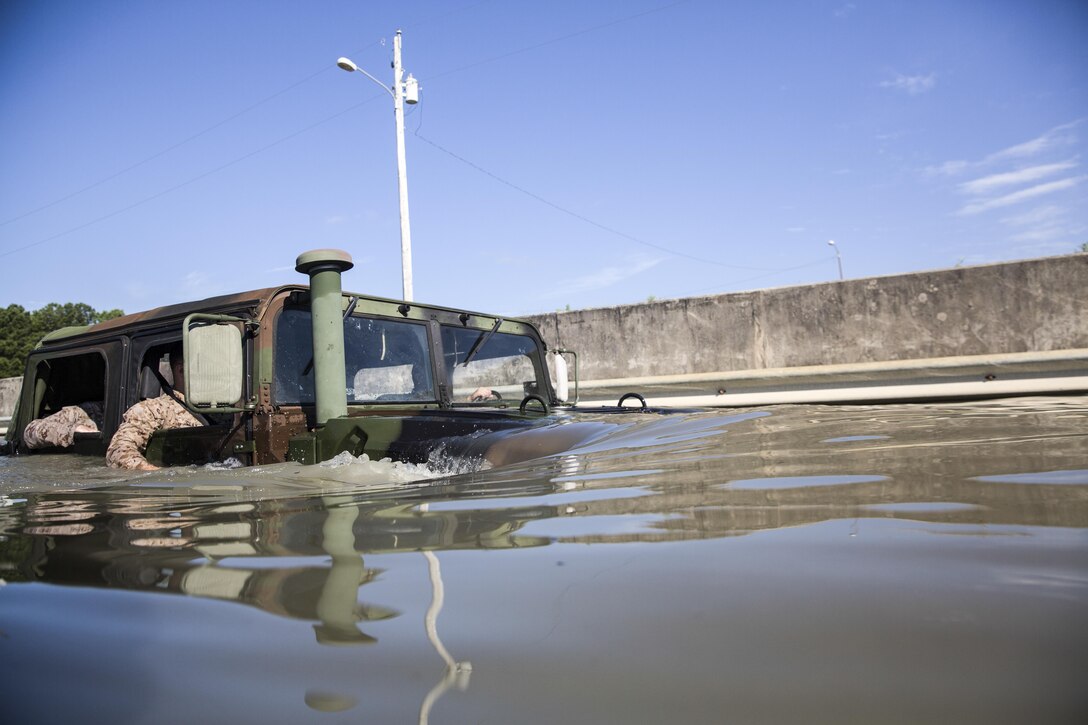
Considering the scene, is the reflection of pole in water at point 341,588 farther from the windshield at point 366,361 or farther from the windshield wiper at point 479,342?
the windshield wiper at point 479,342

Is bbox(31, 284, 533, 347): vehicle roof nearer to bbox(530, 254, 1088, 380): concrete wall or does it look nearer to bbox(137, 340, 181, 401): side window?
bbox(137, 340, 181, 401): side window

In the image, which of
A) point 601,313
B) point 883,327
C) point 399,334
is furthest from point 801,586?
point 601,313

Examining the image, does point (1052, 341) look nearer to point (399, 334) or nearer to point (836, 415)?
point (836, 415)

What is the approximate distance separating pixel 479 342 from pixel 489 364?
0.20m

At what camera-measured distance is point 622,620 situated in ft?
2.40

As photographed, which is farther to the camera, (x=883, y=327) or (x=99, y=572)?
(x=883, y=327)

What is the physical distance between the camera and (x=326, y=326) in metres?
2.94

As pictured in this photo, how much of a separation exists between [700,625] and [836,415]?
3204 millimetres

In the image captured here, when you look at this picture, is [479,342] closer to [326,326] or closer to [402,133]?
[326,326]

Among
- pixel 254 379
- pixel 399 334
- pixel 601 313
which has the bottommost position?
pixel 254 379

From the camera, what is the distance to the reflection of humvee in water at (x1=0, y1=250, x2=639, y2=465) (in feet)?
9.00

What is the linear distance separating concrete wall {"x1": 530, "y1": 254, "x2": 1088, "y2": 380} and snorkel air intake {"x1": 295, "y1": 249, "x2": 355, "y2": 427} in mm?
4531

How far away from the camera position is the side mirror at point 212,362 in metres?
2.67

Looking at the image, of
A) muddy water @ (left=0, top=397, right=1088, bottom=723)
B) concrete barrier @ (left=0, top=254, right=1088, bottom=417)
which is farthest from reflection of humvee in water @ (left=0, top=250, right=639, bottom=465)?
concrete barrier @ (left=0, top=254, right=1088, bottom=417)
